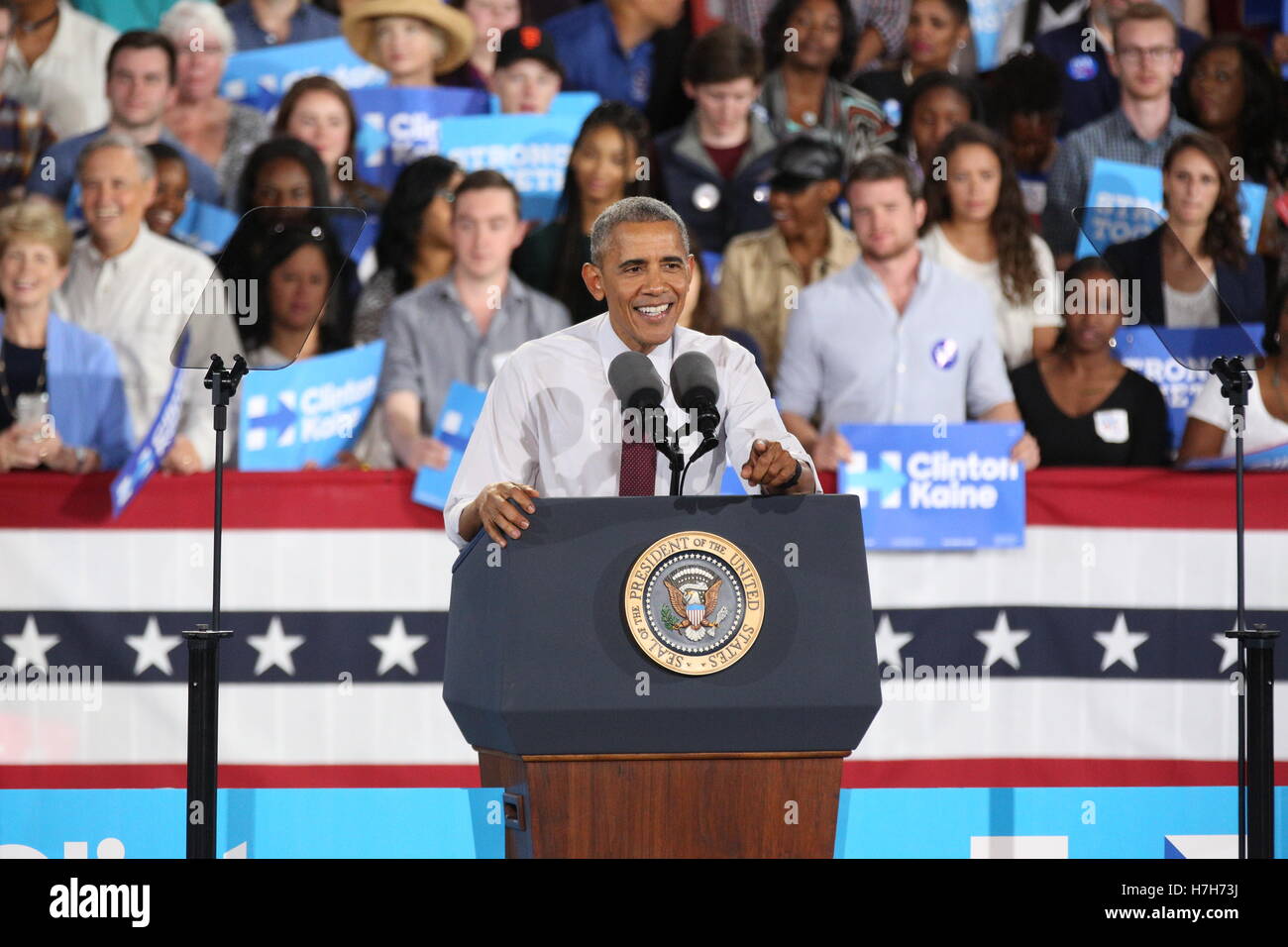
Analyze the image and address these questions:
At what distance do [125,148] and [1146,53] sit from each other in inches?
152

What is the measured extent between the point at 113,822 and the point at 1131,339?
3.76m

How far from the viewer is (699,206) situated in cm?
618

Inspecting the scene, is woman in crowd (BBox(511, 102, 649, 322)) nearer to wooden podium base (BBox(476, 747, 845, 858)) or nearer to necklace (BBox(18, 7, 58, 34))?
necklace (BBox(18, 7, 58, 34))

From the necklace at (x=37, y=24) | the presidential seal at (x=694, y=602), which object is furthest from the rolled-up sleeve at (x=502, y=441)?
the necklace at (x=37, y=24)

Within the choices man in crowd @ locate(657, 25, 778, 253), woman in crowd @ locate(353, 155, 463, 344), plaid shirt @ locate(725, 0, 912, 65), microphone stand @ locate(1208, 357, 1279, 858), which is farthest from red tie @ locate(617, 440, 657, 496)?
plaid shirt @ locate(725, 0, 912, 65)

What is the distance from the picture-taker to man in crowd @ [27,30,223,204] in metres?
6.22

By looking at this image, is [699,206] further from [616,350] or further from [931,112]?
[616,350]

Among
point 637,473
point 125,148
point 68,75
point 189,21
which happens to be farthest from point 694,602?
point 68,75

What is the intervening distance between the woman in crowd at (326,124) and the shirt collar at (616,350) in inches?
119

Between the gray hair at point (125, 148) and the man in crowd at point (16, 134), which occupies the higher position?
the man in crowd at point (16, 134)

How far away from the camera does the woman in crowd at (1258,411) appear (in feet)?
18.3

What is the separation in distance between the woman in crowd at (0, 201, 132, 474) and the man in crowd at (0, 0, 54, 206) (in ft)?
2.02

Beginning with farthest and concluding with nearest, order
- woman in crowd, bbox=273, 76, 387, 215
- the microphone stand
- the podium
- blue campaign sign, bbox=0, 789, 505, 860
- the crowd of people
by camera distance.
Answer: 1. woman in crowd, bbox=273, 76, 387, 215
2. the crowd of people
3. blue campaign sign, bbox=0, 789, 505, 860
4. the microphone stand
5. the podium

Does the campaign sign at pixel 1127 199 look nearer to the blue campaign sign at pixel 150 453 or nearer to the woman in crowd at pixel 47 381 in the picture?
the blue campaign sign at pixel 150 453
